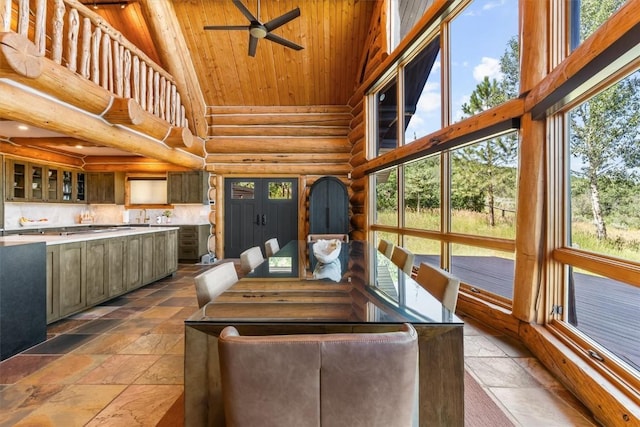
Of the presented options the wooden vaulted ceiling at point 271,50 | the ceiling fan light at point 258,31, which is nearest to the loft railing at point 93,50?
the wooden vaulted ceiling at point 271,50

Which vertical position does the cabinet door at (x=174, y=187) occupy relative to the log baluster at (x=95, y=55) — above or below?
below

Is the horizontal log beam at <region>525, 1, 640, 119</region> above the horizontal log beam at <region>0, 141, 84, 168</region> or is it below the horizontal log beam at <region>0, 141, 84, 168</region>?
below

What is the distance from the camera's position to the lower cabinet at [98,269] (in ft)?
9.77

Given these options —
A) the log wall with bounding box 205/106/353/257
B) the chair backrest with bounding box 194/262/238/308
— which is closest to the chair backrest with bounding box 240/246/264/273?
the chair backrest with bounding box 194/262/238/308

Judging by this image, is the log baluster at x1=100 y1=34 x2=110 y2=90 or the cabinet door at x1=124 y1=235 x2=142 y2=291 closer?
the log baluster at x1=100 y1=34 x2=110 y2=90

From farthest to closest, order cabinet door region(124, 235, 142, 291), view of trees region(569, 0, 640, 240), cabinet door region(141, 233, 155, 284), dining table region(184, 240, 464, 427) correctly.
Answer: cabinet door region(141, 233, 155, 284) < cabinet door region(124, 235, 142, 291) < view of trees region(569, 0, 640, 240) < dining table region(184, 240, 464, 427)

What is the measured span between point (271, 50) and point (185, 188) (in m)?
3.53

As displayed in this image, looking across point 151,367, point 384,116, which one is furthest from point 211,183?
point 151,367

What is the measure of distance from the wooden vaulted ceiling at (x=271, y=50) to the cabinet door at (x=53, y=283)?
407cm

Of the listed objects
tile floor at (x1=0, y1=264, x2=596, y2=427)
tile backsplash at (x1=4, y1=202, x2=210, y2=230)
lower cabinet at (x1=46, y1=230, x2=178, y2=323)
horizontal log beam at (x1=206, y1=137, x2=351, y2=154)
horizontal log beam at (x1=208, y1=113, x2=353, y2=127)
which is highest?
horizontal log beam at (x1=208, y1=113, x2=353, y2=127)

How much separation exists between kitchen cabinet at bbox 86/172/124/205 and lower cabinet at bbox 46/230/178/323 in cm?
294

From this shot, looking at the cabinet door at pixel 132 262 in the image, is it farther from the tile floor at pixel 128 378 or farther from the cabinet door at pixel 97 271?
the tile floor at pixel 128 378

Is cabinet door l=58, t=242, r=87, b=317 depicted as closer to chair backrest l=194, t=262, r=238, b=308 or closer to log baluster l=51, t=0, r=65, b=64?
log baluster l=51, t=0, r=65, b=64

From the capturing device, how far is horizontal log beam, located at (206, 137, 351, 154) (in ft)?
23.2
